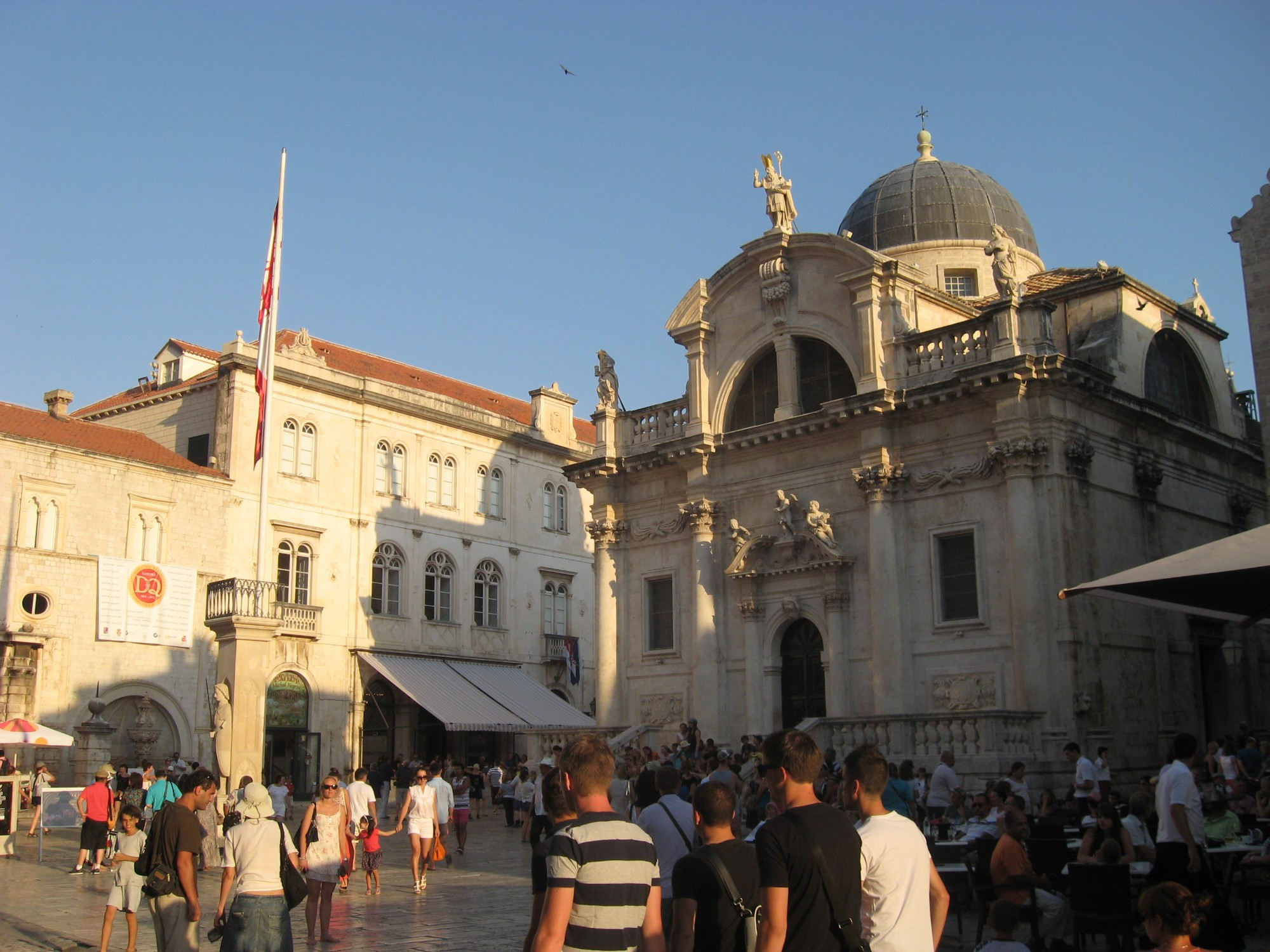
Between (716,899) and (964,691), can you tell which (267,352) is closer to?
(964,691)

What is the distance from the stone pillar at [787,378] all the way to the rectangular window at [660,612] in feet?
16.3

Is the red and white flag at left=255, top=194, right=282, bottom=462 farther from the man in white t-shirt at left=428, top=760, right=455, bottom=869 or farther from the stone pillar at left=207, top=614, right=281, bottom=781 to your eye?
the man in white t-shirt at left=428, top=760, right=455, bottom=869

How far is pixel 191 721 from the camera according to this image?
34.2 m

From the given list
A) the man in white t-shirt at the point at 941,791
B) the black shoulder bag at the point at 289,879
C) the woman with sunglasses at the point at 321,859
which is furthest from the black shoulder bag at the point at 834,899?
the man in white t-shirt at the point at 941,791

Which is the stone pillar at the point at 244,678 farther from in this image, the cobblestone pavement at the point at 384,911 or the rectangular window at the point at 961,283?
the rectangular window at the point at 961,283

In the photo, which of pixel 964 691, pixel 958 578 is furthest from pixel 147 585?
pixel 964 691

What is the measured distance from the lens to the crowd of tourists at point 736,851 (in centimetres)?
524

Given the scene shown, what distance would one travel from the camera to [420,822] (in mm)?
16328

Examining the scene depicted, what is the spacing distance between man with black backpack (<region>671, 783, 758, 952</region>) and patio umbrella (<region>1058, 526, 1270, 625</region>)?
18.6 ft

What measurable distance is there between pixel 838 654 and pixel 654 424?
26.2 ft

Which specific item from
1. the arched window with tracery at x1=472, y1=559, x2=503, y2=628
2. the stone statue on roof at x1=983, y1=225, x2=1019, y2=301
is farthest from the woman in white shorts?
the arched window with tracery at x1=472, y1=559, x2=503, y2=628

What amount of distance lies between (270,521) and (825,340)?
18298 mm

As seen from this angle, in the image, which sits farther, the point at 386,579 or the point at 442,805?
the point at 386,579

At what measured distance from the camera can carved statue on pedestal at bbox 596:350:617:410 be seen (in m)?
31.0
